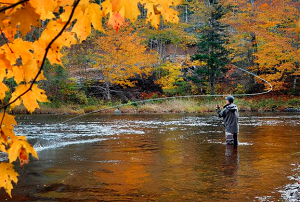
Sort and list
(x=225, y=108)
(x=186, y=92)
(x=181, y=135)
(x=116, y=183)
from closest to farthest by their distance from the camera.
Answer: (x=116, y=183) → (x=225, y=108) → (x=181, y=135) → (x=186, y=92)

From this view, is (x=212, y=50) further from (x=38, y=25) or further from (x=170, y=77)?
(x=38, y=25)

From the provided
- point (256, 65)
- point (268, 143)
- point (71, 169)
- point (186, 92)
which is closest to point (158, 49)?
point (186, 92)

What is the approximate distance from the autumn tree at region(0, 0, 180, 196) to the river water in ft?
11.7

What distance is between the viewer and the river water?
5.83 meters

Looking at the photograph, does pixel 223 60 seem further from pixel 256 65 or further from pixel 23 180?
pixel 23 180

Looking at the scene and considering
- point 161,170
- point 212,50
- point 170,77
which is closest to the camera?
point 161,170

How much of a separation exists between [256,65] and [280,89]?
9.09 ft

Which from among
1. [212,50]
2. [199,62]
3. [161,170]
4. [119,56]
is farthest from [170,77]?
[161,170]

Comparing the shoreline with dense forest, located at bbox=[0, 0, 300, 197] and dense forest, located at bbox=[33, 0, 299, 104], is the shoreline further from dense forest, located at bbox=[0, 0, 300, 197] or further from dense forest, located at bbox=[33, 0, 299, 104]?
dense forest, located at bbox=[33, 0, 299, 104]

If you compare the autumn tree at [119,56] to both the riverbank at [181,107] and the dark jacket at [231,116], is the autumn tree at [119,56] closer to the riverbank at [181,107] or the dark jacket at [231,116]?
the riverbank at [181,107]

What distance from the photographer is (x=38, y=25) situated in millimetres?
1631

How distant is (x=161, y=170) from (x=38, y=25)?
6278 millimetres

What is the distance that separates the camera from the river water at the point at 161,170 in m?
5.83

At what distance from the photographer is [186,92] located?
3659 cm
